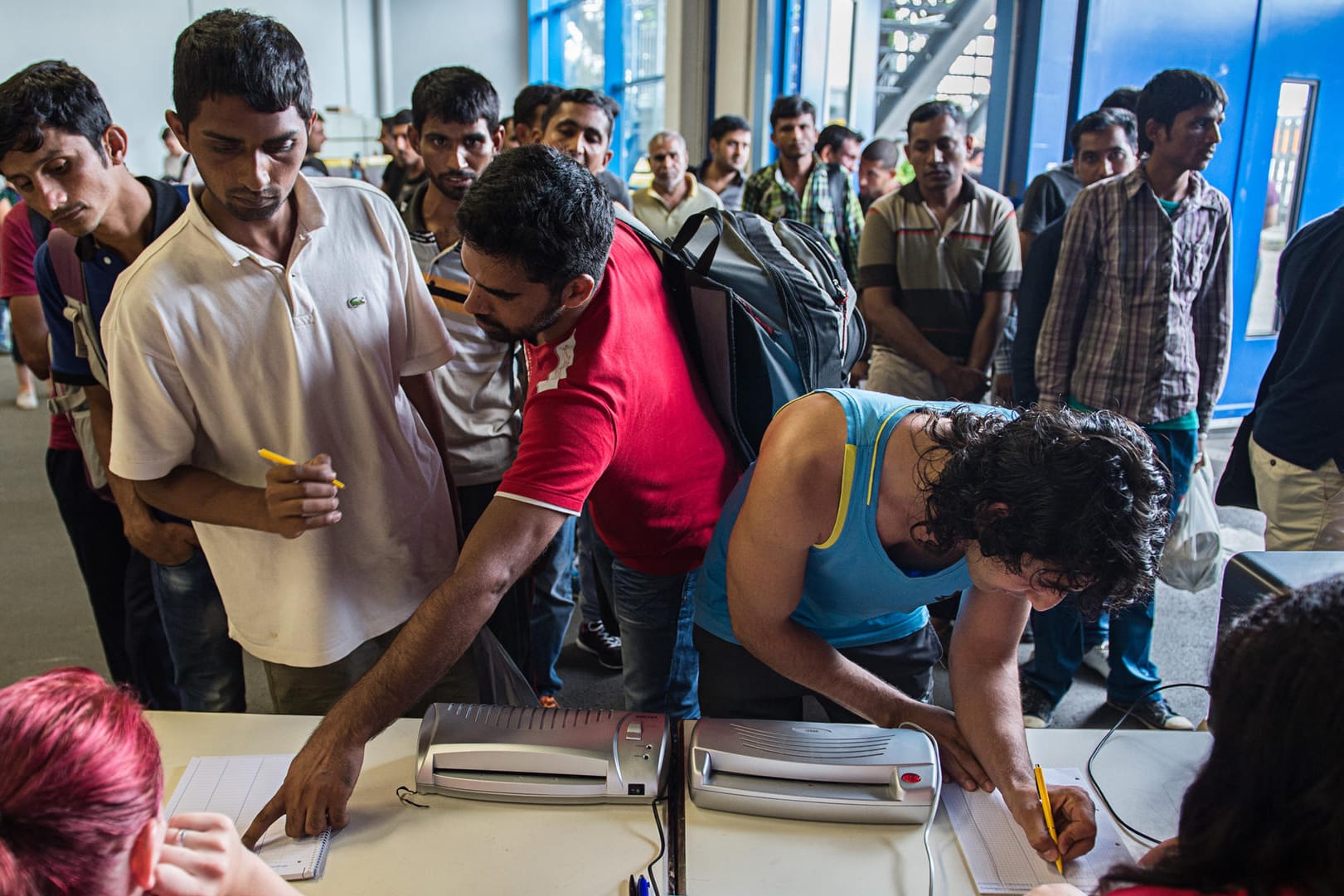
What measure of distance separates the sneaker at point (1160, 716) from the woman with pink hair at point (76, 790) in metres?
2.14

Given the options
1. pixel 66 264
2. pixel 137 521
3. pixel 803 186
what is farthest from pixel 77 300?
pixel 803 186

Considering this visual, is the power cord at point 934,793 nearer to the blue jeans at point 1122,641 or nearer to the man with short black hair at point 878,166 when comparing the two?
the blue jeans at point 1122,641

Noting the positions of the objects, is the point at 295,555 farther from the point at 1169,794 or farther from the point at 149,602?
the point at 1169,794

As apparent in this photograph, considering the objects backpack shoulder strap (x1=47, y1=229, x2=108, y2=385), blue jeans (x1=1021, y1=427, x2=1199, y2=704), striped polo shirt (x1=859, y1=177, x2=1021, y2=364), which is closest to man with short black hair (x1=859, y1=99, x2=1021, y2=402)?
striped polo shirt (x1=859, y1=177, x2=1021, y2=364)

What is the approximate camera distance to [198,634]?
5.42 ft

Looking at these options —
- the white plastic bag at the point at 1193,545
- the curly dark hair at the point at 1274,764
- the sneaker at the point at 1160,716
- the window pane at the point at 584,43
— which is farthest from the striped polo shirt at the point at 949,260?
the window pane at the point at 584,43

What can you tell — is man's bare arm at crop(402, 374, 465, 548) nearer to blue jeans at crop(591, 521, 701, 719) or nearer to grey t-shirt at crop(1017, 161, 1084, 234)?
blue jeans at crop(591, 521, 701, 719)

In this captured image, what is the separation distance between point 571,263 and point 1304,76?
189 inches

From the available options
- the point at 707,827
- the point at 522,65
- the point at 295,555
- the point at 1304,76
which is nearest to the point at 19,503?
the point at 295,555

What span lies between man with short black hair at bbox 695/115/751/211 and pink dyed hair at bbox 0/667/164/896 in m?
4.11

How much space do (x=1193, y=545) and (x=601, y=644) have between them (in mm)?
1529

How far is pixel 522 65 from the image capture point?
40.2 feet

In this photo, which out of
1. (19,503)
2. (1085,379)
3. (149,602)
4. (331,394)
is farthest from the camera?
(19,503)

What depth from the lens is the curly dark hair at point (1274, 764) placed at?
0.60 metres
